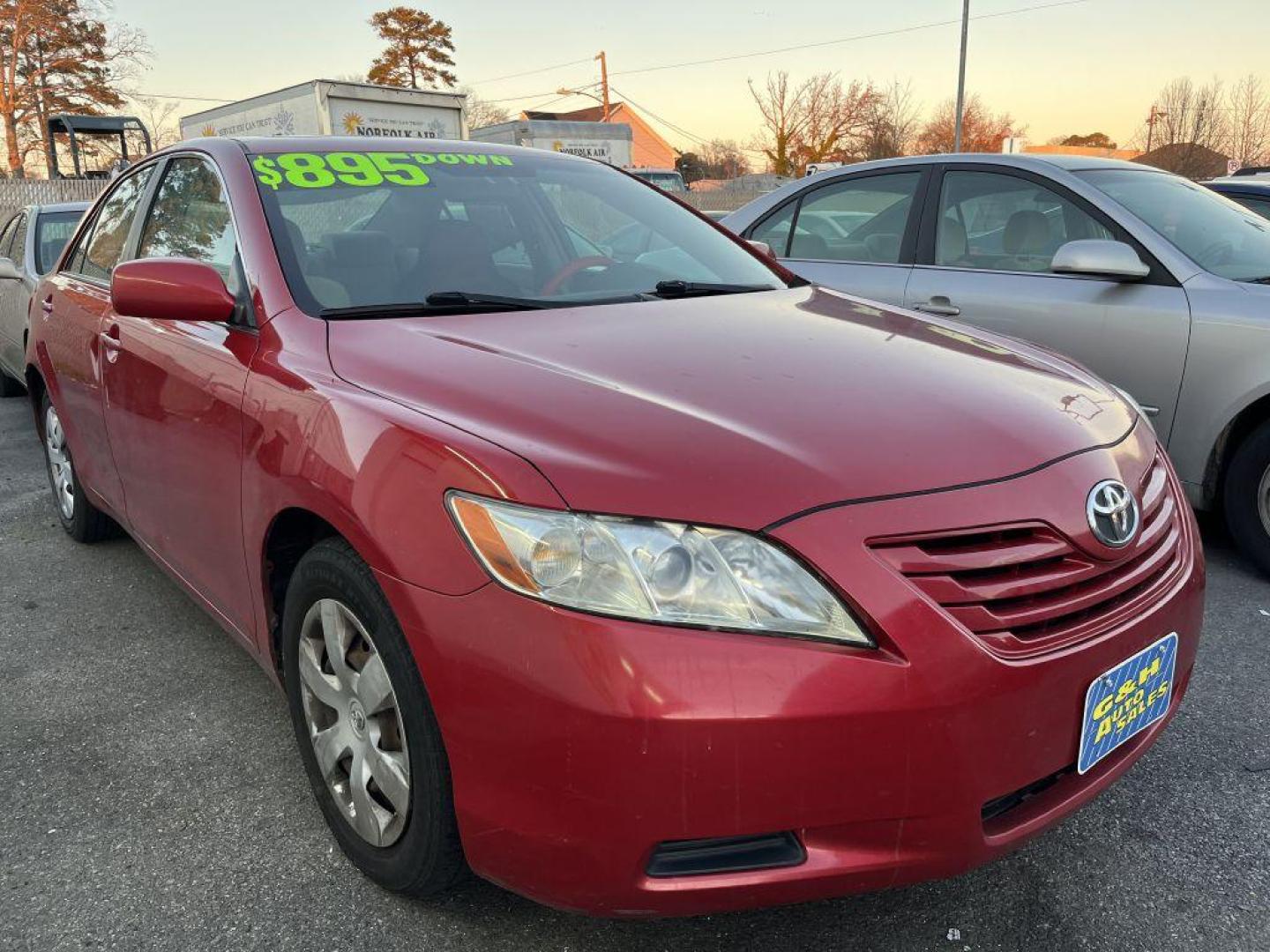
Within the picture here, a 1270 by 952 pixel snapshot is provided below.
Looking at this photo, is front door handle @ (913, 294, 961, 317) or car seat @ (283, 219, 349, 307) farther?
front door handle @ (913, 294, 961, 317)

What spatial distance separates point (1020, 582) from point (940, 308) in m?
3.07

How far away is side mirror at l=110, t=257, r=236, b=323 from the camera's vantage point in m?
2.34

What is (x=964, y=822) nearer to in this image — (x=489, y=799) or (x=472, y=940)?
(x=489, y=799)

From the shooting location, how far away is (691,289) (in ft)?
8.95

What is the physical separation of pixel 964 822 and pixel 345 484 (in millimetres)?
→ 1200

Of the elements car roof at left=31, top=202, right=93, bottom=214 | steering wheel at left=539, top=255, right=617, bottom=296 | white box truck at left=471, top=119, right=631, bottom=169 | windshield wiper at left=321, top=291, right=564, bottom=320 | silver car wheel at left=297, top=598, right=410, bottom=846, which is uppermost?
white box truck at left=471, top=119, right=631, bottom=169

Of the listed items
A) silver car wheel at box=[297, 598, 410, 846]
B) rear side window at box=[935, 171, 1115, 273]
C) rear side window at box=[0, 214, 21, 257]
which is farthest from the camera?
rear side window at box=[0, 214, 21, 257]

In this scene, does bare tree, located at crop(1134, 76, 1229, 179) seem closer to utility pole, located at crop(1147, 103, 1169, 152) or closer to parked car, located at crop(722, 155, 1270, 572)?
utility pole, located at crop(1147, 103, 1169, 152)

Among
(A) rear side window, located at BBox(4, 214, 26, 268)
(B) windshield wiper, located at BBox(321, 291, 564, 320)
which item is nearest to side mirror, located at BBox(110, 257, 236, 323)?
(B) windshield wiper, located at BBox(321, 291, 564, 320)

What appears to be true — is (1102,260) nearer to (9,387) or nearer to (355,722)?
(355,722)

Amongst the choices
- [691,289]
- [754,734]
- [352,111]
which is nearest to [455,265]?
[691,289]

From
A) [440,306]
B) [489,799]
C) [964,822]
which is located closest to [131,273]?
[440,306]

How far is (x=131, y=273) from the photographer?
239cm

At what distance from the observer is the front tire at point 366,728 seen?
172 centimetres
